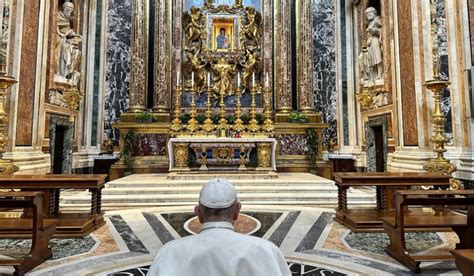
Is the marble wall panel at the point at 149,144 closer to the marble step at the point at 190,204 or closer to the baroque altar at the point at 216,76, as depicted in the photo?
the baroque altar at the point at 216,76

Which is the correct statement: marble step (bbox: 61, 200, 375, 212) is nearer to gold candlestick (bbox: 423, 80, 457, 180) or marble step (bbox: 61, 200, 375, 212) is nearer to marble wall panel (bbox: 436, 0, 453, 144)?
Result: gold candlestick (bbox: 423, 80, 457, 180)

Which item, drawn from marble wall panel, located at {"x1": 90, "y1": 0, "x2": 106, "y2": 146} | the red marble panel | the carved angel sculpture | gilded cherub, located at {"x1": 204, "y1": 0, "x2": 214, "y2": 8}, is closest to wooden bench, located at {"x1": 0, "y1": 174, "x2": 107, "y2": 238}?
marble wall panel, located at {"x1": 90, "y1": 0, "x2": 106, "y2": 146}

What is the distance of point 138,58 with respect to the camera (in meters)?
11.6

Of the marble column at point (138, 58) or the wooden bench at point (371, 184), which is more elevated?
the marble column at point (138, 58)

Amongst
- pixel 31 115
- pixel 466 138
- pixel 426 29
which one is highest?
pixel 426 29

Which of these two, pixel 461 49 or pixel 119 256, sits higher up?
pixel 461 49

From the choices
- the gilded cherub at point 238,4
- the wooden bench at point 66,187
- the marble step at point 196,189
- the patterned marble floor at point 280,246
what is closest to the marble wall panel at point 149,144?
the marble step at point 196,189

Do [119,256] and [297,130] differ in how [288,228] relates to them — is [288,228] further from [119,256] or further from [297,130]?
[297,130]

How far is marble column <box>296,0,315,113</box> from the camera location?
38.9 feet

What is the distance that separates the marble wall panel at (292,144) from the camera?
447 inches

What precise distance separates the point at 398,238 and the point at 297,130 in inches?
303

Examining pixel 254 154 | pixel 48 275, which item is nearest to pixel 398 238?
pixel 48 275

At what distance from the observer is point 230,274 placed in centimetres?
130

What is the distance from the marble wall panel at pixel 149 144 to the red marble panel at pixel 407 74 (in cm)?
696
